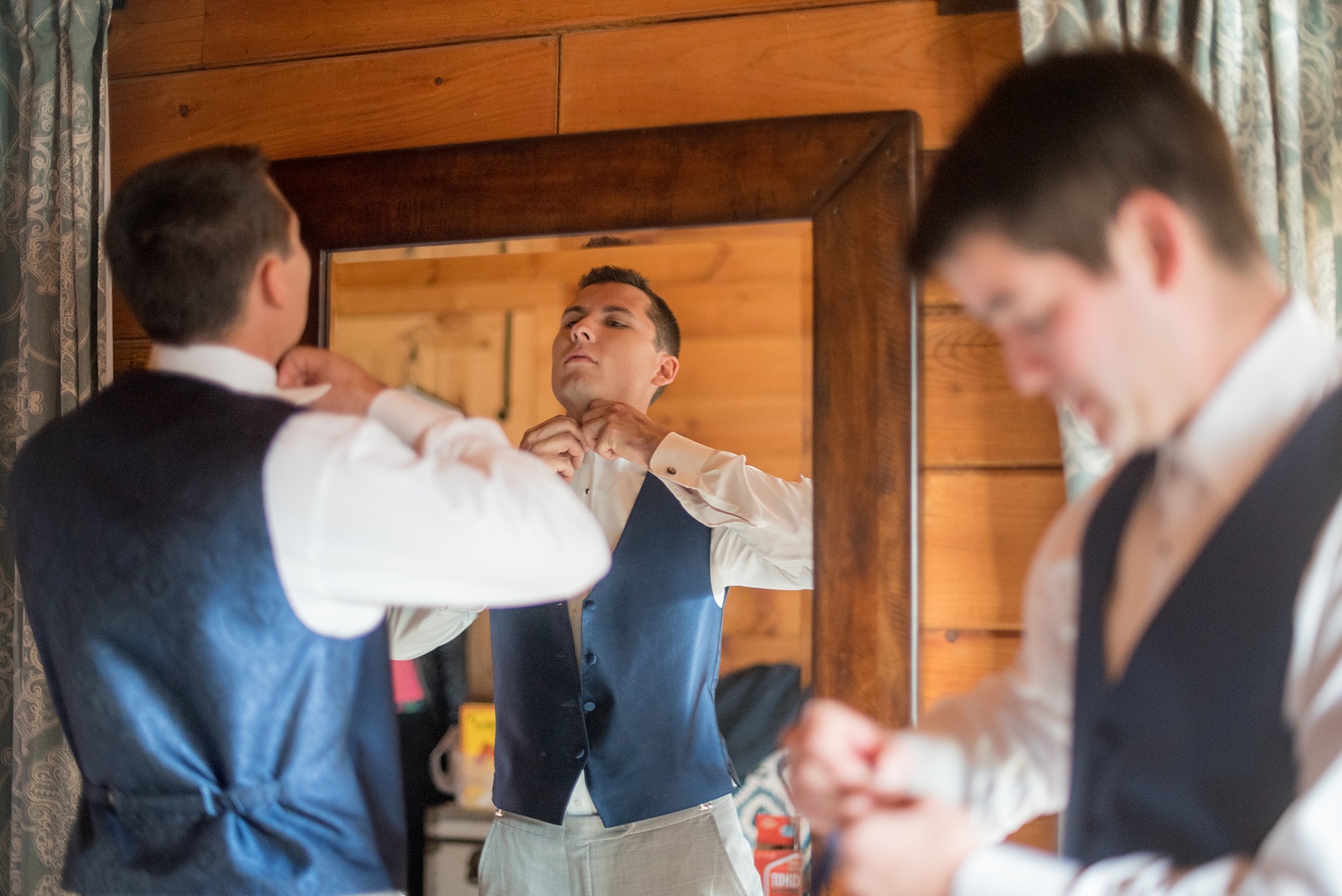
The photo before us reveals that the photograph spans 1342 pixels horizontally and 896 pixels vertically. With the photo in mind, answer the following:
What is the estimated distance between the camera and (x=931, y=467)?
3.75ft

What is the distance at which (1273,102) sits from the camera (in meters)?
1.02

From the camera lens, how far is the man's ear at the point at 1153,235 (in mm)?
622

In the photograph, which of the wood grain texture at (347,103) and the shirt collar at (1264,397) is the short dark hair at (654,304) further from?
the shirt collar at (1264,397)

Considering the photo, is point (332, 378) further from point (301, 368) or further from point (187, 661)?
point (187, 661)

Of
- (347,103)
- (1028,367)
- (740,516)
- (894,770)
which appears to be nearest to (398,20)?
(347,103)

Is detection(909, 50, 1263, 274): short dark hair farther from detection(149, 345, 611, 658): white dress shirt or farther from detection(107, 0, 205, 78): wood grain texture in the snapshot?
detection(107, 0, 205, 78): wood grain texture

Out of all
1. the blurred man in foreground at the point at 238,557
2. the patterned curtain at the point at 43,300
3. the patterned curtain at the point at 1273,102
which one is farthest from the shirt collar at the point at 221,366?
the patterned curtain at the point at 1273,102

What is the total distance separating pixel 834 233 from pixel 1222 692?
632 mm

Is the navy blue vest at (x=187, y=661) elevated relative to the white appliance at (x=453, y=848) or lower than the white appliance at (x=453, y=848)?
elevated

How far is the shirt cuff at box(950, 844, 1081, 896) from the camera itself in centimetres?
65

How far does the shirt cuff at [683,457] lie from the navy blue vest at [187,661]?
14.4 inches

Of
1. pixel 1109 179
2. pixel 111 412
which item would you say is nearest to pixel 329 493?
pixel 111 412

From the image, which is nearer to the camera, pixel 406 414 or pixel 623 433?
pixel 406 414

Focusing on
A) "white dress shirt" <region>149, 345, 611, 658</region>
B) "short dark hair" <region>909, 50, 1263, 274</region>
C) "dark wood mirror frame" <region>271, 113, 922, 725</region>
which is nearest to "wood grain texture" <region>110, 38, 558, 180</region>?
"dark wood mirror frame" <region>271, 113, 922, 725</region>
